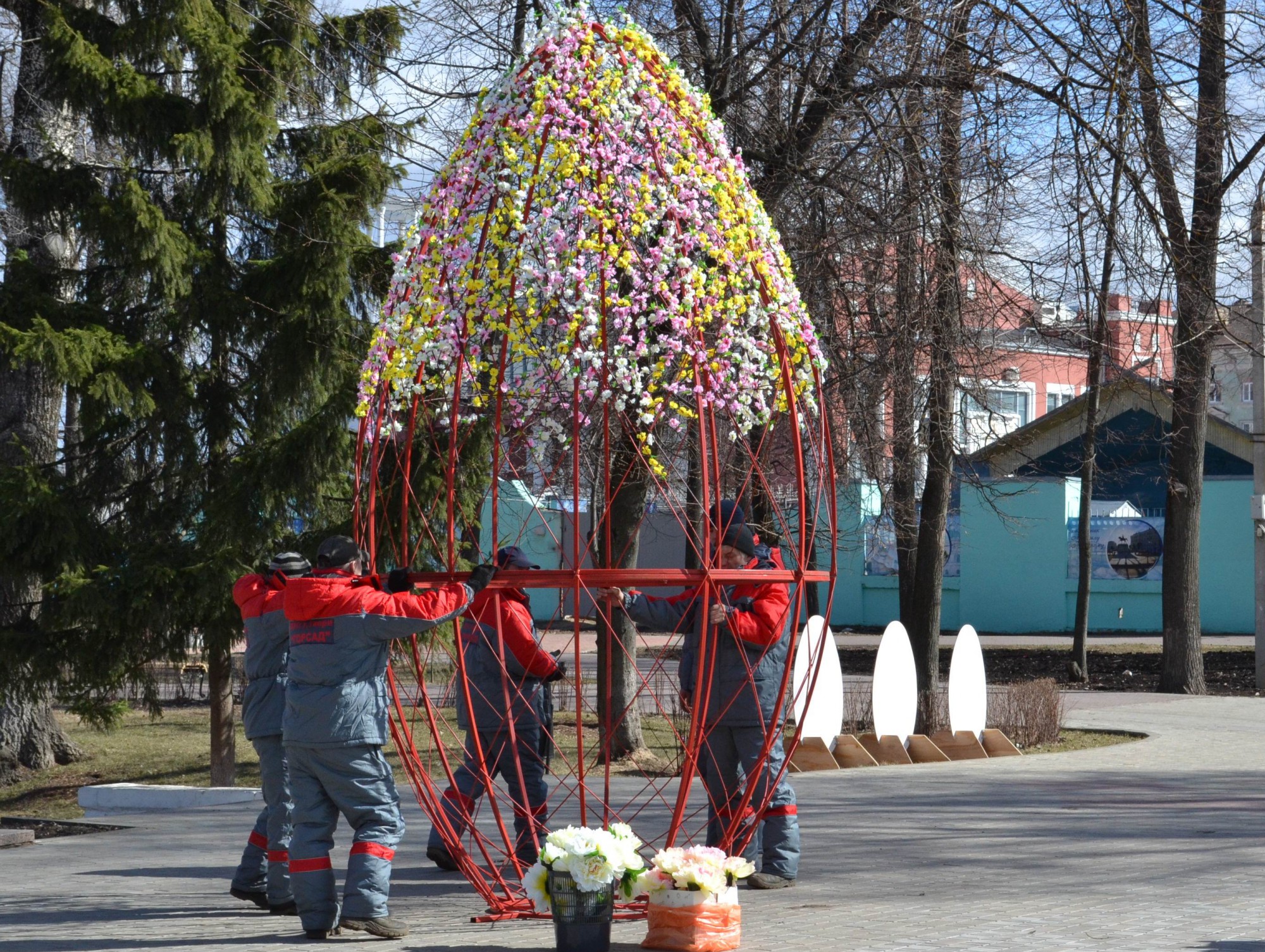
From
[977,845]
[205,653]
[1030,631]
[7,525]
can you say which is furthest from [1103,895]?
[1030,631]

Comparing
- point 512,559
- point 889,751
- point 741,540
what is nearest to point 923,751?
point 889,751

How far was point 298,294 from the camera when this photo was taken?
11352mm

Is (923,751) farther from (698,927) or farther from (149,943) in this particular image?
(149,943)

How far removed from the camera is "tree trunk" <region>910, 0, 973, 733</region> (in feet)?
34.7

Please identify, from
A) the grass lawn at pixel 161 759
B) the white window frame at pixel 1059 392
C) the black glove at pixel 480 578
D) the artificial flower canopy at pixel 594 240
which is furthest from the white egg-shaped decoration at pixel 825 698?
the white window frame at pixel 1059 392

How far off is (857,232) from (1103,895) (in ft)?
20.4

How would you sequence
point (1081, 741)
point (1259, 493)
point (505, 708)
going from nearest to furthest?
point (505, 708), point (1081, 741), point (1259, 493)

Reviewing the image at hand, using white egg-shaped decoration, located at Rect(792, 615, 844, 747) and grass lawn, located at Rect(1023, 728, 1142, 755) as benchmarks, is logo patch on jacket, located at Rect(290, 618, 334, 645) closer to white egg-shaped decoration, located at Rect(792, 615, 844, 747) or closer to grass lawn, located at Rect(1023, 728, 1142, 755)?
white egg-shaped decoration, located at Rect(792, 615, 844, 747)

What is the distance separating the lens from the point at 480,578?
577 centimetres

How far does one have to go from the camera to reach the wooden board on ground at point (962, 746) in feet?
40.8

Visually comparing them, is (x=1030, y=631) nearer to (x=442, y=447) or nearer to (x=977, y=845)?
(x=442, y=447)

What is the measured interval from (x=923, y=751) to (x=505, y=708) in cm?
615

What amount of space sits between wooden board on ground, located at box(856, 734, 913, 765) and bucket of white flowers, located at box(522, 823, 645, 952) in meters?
6.87

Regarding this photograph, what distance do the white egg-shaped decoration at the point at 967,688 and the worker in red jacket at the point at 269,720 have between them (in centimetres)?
720
